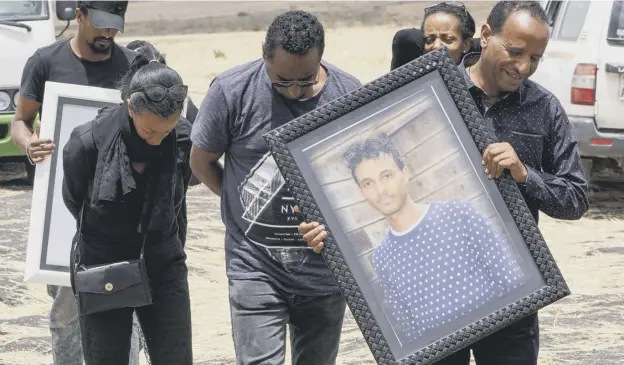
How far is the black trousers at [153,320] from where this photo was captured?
15.7ft

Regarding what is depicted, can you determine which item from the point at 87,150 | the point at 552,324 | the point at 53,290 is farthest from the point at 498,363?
the point at 552,324

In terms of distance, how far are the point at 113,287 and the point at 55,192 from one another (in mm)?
1012

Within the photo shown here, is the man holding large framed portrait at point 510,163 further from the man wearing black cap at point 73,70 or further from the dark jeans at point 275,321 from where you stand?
the man wearing black cap at point 73,70

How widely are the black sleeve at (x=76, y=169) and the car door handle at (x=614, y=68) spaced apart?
Result: 21.8ft

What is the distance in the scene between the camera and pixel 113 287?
4.70 meters

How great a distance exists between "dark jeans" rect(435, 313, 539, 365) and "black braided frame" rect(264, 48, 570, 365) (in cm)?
27

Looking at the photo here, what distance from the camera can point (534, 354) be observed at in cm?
431

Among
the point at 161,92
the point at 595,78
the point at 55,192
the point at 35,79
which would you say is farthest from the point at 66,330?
the point at 595,78

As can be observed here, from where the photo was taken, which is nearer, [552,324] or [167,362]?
[167,362]

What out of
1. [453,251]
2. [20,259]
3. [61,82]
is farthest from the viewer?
[20,259]

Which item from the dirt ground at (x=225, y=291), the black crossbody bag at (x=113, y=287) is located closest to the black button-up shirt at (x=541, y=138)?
the black crossbody bag at (x=113, y=287)

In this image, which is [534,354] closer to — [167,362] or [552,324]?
[167,362]

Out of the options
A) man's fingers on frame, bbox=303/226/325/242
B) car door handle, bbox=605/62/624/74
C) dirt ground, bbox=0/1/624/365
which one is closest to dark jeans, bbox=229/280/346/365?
man's fingers on frame, bbox=303/226/325/242

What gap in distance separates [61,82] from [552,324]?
348 cm
